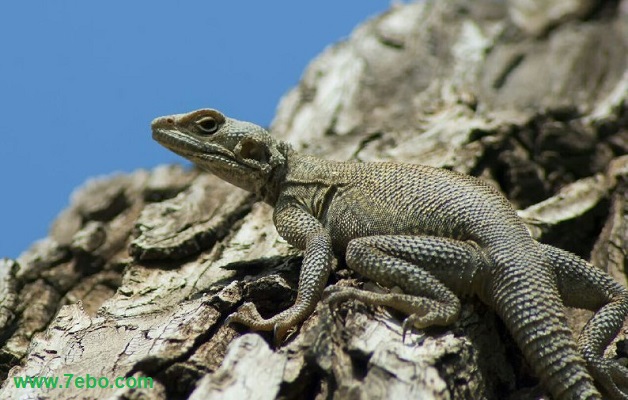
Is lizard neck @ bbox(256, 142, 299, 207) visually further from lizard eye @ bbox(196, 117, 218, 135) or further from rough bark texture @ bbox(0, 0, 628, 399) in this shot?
lizard eye @ bbox(196, 117, 218, 135)

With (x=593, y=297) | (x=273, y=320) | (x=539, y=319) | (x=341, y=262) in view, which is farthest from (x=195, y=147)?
(x=593, y=297)

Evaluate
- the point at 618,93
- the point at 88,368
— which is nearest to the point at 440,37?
the point at 618,93

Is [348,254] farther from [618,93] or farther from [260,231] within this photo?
[618,93]

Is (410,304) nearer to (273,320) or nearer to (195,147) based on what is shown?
(273,320)

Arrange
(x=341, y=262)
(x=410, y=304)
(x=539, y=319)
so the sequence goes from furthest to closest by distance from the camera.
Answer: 1. (x=341, y=262)
2. (x=410, y=304)
3. (x=539, y=319)

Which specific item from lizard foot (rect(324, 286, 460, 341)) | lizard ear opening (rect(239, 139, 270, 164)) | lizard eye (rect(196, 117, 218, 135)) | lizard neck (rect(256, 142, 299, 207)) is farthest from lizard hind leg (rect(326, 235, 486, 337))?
lizard eye (rect(196, 117, 218, 135))
